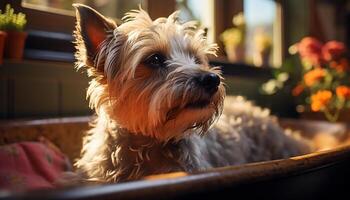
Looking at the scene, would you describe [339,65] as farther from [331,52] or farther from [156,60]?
[156,60]

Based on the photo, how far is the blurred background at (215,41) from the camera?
1.97 m

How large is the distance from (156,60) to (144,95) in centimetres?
14

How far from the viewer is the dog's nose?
134cm

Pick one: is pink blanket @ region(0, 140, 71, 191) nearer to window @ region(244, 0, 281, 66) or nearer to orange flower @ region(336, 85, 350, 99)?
orange flower @ region(336, 85, 350, 99)

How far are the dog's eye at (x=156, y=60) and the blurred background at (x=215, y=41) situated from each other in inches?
15.6

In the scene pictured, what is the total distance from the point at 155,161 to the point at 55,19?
3.14 ft

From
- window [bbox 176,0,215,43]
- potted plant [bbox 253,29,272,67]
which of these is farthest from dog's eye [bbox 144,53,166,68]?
potted plant [bbox 253,29,272,67]

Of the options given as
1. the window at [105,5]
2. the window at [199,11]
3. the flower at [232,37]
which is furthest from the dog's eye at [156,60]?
the flower at [232,37]

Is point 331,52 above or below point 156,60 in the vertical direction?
below

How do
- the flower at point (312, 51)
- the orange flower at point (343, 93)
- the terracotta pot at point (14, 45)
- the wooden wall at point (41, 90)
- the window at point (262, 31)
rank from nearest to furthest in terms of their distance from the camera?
the terracotta pot at point (14, 45) → the wooden wall at point (41, 90) → the orange flower at point (343, 93) → the flower at point (312, 51) → the window at point (262, 31)

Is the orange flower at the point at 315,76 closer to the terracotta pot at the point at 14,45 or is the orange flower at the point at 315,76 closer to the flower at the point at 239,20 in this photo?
the flower at the point at 239,20

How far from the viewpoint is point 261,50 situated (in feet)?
11.8

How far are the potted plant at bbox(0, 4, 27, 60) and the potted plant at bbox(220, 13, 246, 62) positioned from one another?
1.77 metres

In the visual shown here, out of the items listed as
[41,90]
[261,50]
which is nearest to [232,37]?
[261,50]
